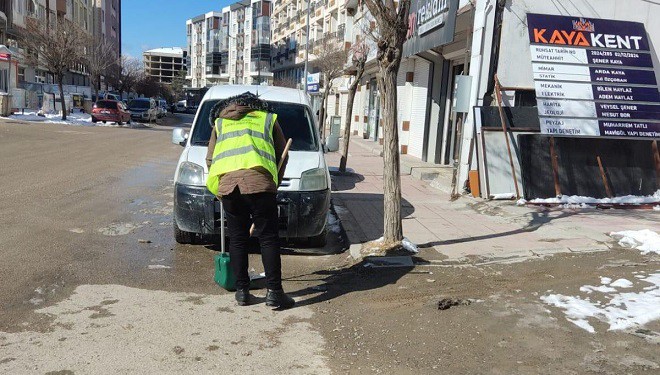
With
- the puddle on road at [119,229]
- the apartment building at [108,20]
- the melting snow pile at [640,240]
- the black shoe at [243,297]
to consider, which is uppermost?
the apartment building at [108,20]

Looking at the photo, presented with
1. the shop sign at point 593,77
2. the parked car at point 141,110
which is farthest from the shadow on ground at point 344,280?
the parked car at point 141,110

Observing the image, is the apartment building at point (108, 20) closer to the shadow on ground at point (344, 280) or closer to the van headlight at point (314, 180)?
the van headlight at point (314, 180)

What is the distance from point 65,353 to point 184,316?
3.25ft

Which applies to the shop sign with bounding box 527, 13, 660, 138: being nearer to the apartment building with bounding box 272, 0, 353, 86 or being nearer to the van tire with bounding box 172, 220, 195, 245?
the van tire with bounding box 172, 220, 195, 245

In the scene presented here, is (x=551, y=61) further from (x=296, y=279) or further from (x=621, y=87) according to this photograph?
(x=296, y=279)

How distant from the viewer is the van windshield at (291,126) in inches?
279

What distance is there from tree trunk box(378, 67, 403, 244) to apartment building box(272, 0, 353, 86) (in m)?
23.0

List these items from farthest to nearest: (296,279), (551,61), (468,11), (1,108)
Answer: (1,108) < (468,11) < (551,61) < (296,279)

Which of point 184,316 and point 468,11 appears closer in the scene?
point 184,316

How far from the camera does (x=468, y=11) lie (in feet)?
36.0

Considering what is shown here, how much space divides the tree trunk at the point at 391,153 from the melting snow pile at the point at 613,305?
201 cm

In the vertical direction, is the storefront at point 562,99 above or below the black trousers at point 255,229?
above

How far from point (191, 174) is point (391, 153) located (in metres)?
2.26

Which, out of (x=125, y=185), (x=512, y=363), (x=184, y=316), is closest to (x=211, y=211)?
(x=184, y=316)
